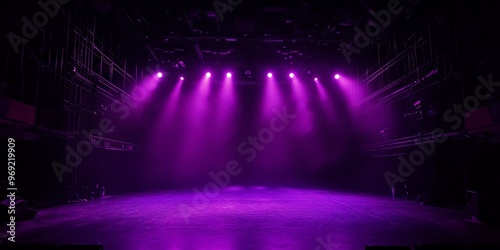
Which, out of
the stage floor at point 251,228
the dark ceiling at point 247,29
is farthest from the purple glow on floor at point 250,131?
the stage floor at point 251,228

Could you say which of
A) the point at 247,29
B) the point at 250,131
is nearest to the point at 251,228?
the point at 247,29

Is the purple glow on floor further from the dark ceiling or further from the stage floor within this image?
the stage floor

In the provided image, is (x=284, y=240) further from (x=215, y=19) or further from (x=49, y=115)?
(x=215, y=19)

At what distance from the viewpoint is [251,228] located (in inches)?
229

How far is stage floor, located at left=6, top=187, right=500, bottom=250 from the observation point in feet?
15.8

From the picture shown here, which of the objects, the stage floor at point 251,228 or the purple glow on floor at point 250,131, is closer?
the stage floor at point 251,228

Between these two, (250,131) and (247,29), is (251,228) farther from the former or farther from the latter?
(250,131)

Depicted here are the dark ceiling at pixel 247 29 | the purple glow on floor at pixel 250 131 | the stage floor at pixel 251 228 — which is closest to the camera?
the stage floor at pixel 251 228

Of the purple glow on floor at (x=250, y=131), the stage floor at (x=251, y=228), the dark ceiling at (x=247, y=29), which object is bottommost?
the stage floor at (x=251, y=228)

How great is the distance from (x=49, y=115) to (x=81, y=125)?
179cm

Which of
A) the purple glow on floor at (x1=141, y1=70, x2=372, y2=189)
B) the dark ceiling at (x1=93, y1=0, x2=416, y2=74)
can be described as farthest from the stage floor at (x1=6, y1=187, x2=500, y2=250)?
the purple glow on floor at (x1=141, y1=70, x2=372, y2=189)

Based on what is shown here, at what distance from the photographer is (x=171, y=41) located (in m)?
13.9

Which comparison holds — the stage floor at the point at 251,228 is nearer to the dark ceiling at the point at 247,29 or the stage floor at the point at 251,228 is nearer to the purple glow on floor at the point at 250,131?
the dark ceiling at the point at 247,29

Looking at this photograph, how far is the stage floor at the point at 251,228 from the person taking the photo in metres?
4.82
